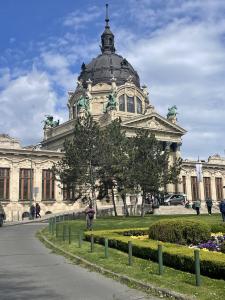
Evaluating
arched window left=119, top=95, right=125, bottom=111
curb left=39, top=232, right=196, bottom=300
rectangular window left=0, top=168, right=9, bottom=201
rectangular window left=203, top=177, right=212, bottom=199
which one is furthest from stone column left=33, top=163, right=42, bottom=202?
curb left=39, top=232, right=196, bottom=300

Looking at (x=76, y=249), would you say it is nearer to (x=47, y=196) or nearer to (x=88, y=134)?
(x=88, y=134)

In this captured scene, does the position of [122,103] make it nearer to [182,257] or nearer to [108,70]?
[108,70]

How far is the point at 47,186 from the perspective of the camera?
7331cm

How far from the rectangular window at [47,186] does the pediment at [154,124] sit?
15.5m

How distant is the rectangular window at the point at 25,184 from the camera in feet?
232

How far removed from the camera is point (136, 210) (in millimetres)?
62375

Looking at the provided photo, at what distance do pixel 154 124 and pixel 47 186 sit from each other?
75.7ft

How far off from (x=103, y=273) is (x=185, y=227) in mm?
6713

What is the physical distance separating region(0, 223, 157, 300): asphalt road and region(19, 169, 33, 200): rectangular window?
5164 cm

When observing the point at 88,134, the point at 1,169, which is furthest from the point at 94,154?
the point at 1,169

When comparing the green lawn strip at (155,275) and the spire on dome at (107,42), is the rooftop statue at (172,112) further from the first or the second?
the green lawn strip at (155,275)

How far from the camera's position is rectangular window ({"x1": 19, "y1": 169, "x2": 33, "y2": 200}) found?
7069 centimetres

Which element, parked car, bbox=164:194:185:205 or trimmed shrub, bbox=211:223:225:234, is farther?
parked car, bbox=164:194:185:205

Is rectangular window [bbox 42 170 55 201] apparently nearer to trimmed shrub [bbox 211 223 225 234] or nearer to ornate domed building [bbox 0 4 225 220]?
ornate domed building [bbox 0 4 225 220]
